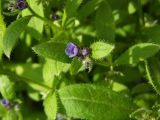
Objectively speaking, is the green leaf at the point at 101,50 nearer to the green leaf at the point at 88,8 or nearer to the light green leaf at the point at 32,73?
the green leaf at the point at 88,8

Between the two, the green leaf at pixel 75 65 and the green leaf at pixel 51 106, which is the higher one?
the green leaf at pixel 75 65

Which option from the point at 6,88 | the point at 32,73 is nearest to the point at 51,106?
the point at 6,88

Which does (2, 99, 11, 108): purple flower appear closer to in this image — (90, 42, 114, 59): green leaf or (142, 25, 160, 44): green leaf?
(90, 42, 114, 59): green leaf

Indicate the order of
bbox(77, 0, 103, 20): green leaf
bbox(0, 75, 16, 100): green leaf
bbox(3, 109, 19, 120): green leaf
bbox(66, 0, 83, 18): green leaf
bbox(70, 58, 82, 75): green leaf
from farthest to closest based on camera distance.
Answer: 1. bbox(0, 75, 16, 100): green leaf
2. bbox(3, 109, 19, 120): green leaf
3. bbox(77, 0, 103, 20): green leaf
4. bbox(66, 0, 83, 18): green leaf
5. bbox(70, 58, 82, 75): green leaf

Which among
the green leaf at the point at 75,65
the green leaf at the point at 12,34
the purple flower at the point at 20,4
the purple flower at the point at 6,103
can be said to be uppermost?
the purple flower at the point at 20,4

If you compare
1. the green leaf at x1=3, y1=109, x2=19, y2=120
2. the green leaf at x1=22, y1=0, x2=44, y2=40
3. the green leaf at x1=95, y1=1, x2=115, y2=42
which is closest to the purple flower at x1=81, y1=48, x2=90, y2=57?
the green leaf at x1=22, y1=0, x2=44, y2=40

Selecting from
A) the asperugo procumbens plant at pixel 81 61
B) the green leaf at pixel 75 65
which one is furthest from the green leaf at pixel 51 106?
the green leaf at pixel 75 65

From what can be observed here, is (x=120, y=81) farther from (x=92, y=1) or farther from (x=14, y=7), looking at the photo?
(x=14, y=7)
